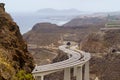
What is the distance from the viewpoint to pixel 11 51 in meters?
50.1

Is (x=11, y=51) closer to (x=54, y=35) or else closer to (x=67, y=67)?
(x=67, y=67)

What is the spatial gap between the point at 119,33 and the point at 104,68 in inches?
790

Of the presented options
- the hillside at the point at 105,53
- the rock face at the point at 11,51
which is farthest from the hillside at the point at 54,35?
the rock face at the point at 11,51

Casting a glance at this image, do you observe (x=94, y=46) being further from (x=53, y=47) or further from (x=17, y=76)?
(x=17, y=76)

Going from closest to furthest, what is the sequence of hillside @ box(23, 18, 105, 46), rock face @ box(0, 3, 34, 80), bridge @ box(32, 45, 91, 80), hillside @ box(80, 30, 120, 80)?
1. rock face @ box(0, 3, 34, 80)
2. bridge @ box(32, 45, 91, 80)
3. hillside @ box(80, 30, 120, 80)
4. hillside @ box(23, 18, 105, 46)

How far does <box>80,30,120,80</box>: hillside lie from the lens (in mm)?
107956

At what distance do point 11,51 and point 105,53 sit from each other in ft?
226

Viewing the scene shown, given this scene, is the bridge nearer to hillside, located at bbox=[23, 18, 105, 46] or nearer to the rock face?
the rock face

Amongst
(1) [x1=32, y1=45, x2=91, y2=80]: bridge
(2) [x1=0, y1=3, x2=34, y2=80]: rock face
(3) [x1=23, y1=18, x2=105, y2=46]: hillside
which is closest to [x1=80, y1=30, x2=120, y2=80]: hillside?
(1) [x1=32, y1=45, x2=91, y2=80]: bridge

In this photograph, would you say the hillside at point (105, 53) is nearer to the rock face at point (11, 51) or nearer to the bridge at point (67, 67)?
the bridge at point (67, 67)

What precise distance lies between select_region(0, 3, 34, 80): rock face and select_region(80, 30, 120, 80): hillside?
53.4 meters

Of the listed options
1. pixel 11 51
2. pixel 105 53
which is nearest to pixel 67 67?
pixel 11 51

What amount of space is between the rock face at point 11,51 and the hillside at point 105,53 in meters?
53.4

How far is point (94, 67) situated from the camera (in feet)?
368
